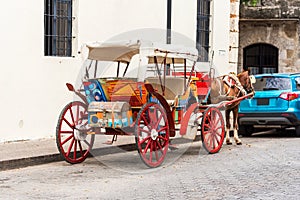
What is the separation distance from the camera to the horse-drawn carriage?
396 inches

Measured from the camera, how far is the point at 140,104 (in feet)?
34.0

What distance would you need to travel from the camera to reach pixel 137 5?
15.2 meters

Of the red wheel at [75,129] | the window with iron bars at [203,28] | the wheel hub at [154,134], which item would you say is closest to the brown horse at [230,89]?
the wheel hub at [154,134]

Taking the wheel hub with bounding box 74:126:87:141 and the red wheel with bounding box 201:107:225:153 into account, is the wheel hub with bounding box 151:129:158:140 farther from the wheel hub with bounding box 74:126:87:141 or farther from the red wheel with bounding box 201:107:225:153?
the red wheel with bounding box 201:107:225:153

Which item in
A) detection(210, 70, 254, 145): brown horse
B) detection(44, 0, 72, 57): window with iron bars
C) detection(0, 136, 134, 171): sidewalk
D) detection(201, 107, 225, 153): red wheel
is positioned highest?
detection(44, 0, 72, 57): window with iron bars

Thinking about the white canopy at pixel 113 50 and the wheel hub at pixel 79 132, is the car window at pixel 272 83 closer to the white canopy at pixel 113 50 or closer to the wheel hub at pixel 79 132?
the white canopy at pixel 113 50

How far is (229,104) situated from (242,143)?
59.2 inches

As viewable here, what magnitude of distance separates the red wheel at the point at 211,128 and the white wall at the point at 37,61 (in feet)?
10.9

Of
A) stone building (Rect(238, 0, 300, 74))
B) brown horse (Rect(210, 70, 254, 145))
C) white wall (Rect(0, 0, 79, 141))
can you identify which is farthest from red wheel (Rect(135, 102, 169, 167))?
stone building (Rect(238, 0, 300, 74))

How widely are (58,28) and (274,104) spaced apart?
5394 millimetres

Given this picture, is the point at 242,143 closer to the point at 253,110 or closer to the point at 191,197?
the point at 253,110

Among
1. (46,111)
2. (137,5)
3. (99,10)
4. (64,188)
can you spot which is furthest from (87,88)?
(137,5)

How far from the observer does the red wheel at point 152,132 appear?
987cm

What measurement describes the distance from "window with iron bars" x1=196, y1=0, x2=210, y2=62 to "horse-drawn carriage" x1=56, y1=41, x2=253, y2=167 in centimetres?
534
